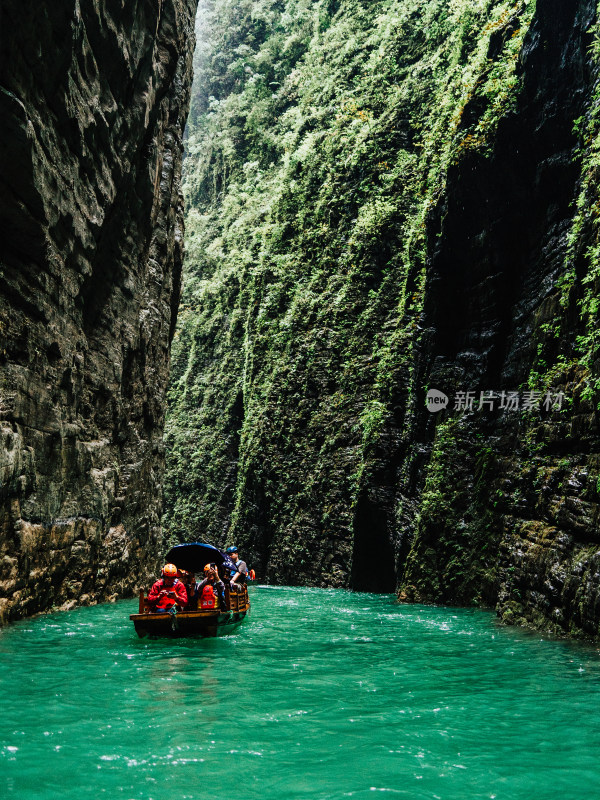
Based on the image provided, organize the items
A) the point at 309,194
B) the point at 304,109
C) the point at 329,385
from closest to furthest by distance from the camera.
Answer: the point at 329,385, the point at 309,194, the point at 304,109

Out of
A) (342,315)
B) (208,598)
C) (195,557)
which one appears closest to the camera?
(208,598)

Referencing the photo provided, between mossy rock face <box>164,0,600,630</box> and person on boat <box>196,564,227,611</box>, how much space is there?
5463 millimetres

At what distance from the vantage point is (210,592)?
11.9m

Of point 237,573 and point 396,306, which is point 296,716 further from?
point 396,306

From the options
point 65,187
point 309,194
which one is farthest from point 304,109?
point 65,187

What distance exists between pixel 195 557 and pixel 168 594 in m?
3.94

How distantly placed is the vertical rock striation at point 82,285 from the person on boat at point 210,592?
2.77 metres

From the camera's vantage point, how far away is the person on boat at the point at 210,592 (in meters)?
11.8

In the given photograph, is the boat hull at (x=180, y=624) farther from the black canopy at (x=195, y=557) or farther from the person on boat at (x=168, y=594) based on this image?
the black canopy at (x=195, y=557)

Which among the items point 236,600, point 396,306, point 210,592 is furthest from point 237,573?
point 396,306

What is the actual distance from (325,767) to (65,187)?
397 inches

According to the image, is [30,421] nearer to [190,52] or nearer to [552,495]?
[552,495]

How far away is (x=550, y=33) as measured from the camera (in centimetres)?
1534

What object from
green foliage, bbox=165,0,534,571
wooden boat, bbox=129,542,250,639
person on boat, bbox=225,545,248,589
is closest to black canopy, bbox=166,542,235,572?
person on boat, bbox=225,545,248,589
